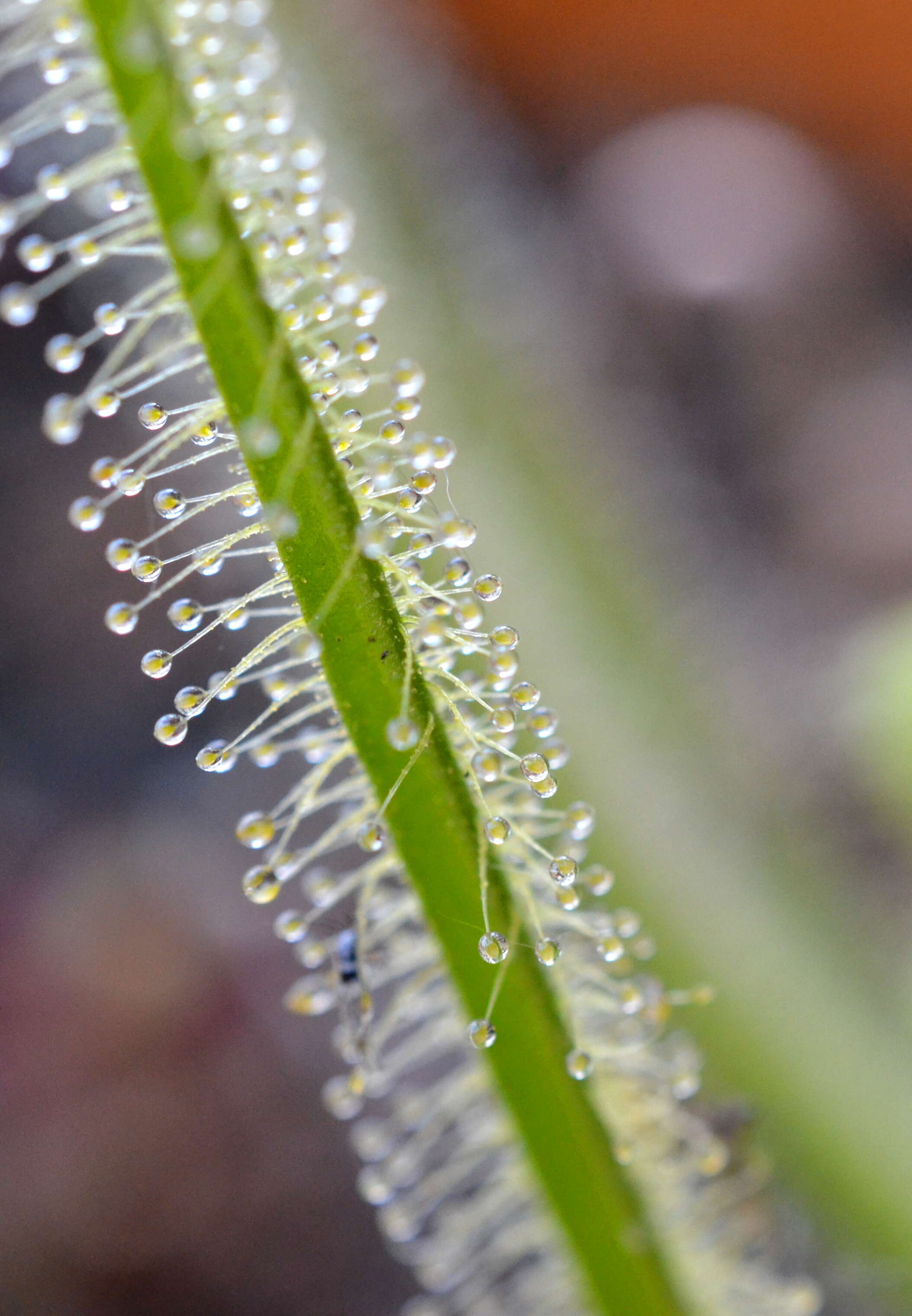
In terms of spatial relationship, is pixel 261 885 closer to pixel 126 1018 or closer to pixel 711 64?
pixel 126 1018

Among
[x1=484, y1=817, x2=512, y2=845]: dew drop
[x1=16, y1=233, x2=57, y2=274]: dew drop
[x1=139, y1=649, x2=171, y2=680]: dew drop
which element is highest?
[x1=16, y1=233, x2=57, y2=274]: dew drop

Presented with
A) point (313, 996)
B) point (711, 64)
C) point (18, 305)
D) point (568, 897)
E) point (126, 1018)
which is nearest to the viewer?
point (18, 305)

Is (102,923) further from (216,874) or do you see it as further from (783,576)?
(783,576)

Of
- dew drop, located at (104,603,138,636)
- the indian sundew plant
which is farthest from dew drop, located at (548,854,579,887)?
dew drop, located at (104,603,138,636)

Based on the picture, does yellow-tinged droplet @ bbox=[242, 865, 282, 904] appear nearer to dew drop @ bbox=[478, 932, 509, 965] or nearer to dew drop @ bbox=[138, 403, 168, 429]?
dew drop @ bbox=[478, 932, 509, 965]

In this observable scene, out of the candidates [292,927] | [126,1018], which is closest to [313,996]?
[292,927]

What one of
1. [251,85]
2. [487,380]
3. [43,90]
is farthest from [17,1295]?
[43,90]
